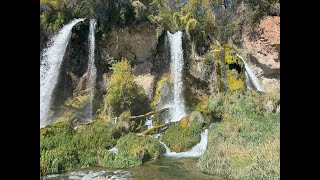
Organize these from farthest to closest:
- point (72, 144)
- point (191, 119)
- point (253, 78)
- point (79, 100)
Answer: point (253, 78) → point (191, 119) → point (79, 100) → point (72, 144)

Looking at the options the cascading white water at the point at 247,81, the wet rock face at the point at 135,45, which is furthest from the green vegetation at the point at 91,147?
the cascading white water at the point at 247,81

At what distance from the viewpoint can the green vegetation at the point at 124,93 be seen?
5.41 metres

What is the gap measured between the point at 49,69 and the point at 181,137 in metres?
1.90

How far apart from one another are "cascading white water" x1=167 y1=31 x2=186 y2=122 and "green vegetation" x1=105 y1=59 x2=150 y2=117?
0.37 metres

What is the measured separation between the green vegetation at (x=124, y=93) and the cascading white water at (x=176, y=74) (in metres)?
0.37

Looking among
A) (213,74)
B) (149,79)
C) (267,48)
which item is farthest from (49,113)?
(267,48)

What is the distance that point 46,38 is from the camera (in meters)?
5.28

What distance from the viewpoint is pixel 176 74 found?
554 centimetres

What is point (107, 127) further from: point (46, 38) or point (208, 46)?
point (208, 46)

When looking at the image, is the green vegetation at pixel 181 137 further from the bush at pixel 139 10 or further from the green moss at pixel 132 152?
the bush at pixel 139 10

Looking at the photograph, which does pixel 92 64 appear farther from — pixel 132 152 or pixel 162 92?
pixel 132 152

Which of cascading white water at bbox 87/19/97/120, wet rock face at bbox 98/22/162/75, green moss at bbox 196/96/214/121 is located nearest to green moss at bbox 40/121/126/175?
cascading white water at bbox 87/19/97/120

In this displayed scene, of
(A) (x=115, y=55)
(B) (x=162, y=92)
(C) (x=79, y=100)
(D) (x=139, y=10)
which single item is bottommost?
(C) (x=79, y=100)

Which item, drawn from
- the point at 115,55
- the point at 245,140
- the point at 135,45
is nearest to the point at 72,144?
the point at 115,55
